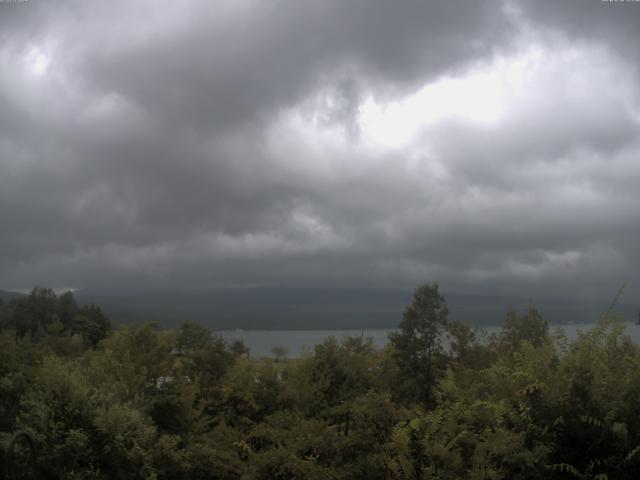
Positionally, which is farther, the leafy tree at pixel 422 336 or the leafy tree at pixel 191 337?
the leafy tree at pixel 422 336

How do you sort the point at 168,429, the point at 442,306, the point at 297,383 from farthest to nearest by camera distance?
1. the point at 442,306
2. the point at 297,383
3. the point at 168,429

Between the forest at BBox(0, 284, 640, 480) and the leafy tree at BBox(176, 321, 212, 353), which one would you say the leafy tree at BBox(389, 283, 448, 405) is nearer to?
the leafy tree at BBox(176, 321, 212, 353)

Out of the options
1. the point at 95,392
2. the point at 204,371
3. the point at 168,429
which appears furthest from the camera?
the point at 204,371

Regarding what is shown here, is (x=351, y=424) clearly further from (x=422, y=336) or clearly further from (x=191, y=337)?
(x=422, y=336)

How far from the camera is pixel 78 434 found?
9883 millimetres

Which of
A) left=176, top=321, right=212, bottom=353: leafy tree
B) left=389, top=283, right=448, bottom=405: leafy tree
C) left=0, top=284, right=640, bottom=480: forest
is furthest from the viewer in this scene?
left=389, top=283, right=448, bottom=405: leafy tree

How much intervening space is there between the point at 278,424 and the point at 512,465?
616cm

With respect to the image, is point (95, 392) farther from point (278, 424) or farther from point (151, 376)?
point (151, 376)

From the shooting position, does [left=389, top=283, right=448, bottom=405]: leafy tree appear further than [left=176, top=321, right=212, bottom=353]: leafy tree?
Yes

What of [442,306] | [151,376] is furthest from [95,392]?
[442,306]

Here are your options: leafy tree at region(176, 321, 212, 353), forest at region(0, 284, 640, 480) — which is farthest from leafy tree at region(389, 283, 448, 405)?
forest at region(0, 284, 640, 480)

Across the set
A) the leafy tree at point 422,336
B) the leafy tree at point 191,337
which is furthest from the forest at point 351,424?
the leafy tree at point 422,336

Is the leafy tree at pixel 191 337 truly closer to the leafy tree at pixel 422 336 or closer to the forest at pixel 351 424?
the leafy tree at pixel 422 336

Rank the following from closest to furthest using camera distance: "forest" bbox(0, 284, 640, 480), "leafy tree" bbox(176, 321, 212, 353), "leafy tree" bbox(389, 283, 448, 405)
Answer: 1. "forest" bbox(0, 284, 640, 480)
2. "leafy tree" bbox(176, 321, 212, 353)
3. "leafy tree" bbox(389, 283, 448, 405)
